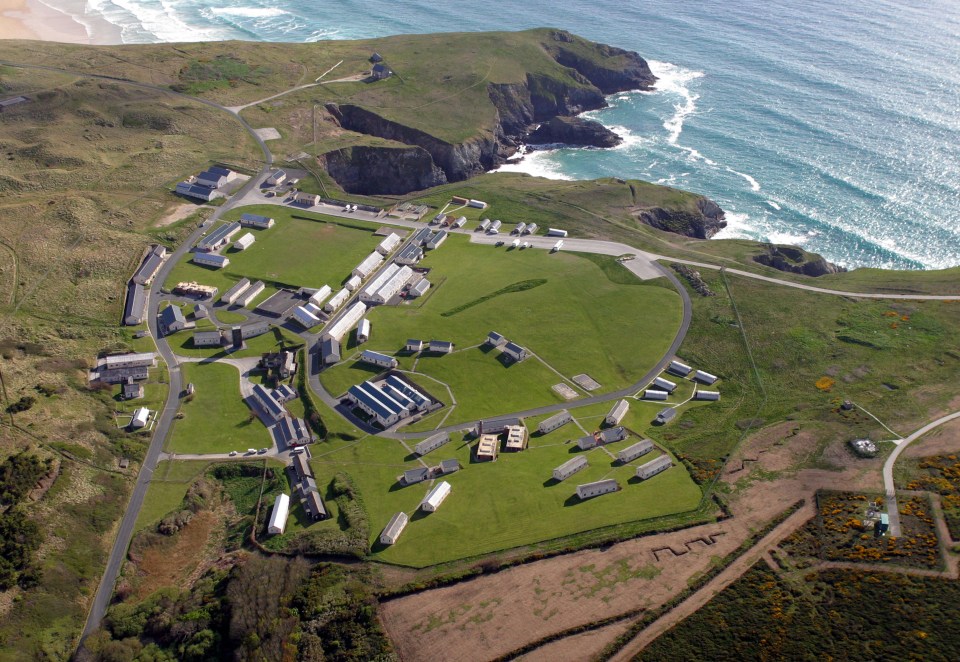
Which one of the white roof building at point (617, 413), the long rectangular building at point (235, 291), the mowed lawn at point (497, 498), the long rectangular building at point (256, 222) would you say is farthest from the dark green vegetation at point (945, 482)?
the long rectangular building at point (256, 222)

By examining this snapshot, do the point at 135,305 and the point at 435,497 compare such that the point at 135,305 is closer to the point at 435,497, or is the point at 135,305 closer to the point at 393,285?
the point at 393,285

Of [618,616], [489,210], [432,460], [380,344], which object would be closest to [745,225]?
[489,210]

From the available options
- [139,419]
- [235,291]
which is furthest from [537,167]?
[139,419]

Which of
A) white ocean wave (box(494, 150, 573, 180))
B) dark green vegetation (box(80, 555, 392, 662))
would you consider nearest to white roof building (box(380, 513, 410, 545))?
dark green vegetation (box(80, 555, 392, 662))

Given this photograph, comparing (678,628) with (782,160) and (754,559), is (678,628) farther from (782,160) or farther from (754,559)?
(782,160)

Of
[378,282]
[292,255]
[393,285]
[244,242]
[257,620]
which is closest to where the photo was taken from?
[257,620]

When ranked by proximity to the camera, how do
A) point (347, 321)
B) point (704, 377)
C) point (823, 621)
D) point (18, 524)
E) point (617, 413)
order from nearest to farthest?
1. point (823, 621)
2. point (18, 524)
3. point (617, 413)
4. point (704, 377)
5. point (347, 321)
